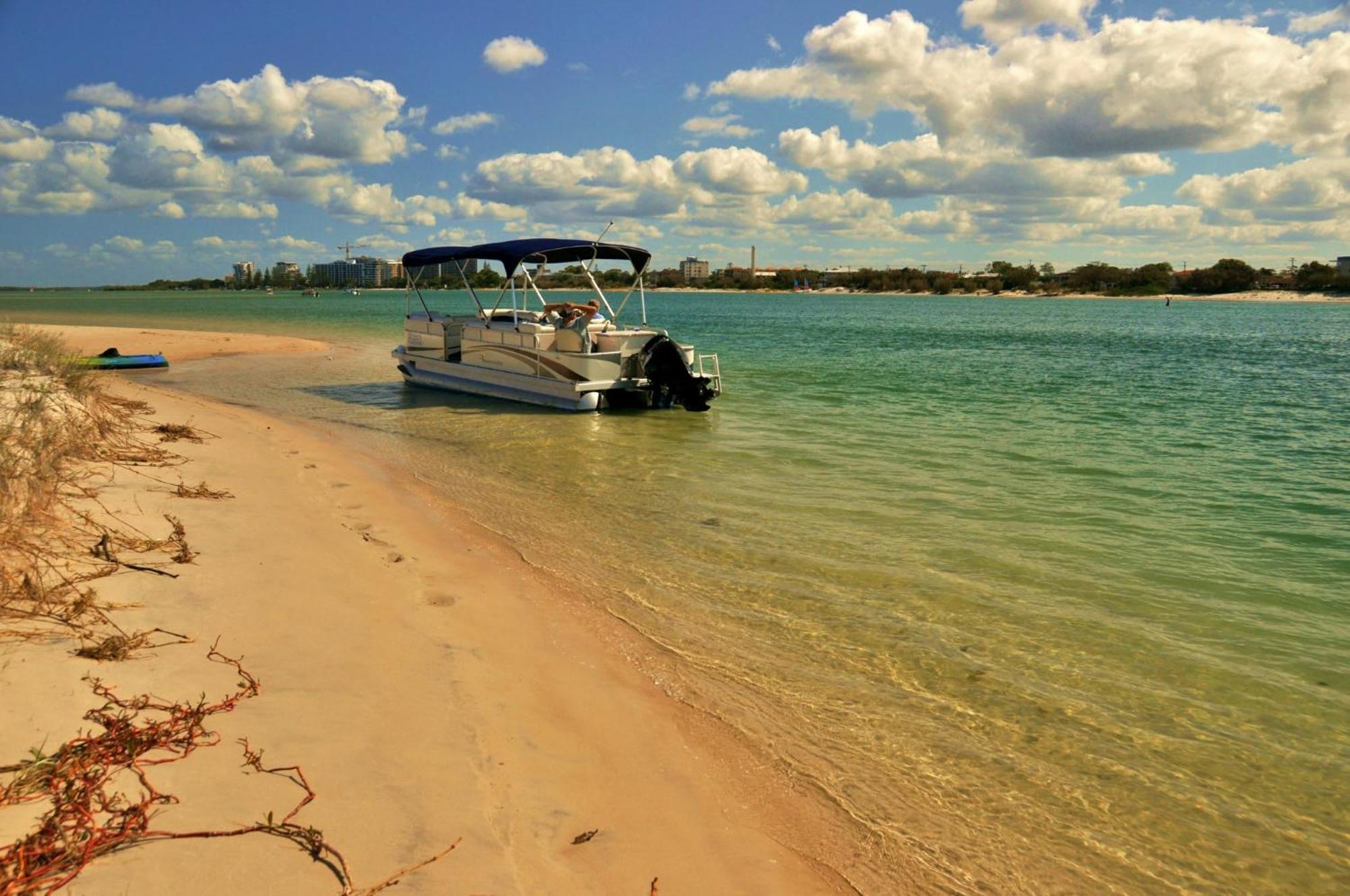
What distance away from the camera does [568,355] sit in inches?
674

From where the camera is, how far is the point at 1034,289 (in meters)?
161

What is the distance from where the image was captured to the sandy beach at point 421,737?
3238 millimetres

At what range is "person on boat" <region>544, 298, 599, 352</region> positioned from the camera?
17.1m

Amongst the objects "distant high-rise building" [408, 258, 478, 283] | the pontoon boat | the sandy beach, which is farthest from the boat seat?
the sandy beach

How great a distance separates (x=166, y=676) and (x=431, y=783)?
68.7 inches

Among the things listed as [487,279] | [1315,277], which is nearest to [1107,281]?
[1315,277]

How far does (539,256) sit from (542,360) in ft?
8.04

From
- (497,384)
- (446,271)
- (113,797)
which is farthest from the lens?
(446,271)

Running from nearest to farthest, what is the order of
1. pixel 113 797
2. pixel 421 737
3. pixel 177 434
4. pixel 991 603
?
pixel 113 797 → pixel 421 737 → pixel 991 603 → pixel 177 434

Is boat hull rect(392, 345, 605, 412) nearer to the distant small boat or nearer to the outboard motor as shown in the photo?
the outboard motor

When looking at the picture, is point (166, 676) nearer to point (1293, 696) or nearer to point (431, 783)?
point (431, 783)

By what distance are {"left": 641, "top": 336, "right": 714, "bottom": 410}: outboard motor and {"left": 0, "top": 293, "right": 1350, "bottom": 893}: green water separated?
1.66ft

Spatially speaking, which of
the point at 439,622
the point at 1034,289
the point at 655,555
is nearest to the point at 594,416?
the point at 655,555

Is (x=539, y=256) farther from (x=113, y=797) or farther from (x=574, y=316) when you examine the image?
(x=113, y=797)
